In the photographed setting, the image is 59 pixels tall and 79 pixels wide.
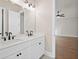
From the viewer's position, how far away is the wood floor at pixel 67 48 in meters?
3.82

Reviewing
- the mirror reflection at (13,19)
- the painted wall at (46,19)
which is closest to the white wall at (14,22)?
the mirror reflection at (13,19)

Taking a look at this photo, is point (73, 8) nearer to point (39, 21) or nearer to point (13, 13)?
point (39, 21)

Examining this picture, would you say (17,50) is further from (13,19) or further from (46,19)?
(46,19)

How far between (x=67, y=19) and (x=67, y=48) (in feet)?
3.75

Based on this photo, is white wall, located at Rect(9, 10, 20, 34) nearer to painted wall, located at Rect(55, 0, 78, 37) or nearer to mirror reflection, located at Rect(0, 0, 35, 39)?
mirror reflection, located at Rect(0, 0, 35, 39)

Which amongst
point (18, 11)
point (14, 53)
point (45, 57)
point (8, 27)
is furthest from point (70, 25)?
point (14, 53)

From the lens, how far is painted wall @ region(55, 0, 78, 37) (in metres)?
4.05

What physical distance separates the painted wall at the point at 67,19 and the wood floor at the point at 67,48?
0.76 feet

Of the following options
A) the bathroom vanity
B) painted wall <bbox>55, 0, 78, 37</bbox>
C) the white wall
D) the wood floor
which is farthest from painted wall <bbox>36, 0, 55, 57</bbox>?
the bathroom vanity

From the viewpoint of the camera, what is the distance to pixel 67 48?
398 cm

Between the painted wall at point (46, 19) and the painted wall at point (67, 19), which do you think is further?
the painted wall at point (67, 19)

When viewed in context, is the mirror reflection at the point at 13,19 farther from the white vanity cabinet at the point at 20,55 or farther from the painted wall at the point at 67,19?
the painted wall at the point at 67,19

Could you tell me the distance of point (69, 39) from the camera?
4016 millimetres

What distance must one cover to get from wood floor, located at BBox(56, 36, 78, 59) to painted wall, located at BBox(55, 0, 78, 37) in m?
0.23
